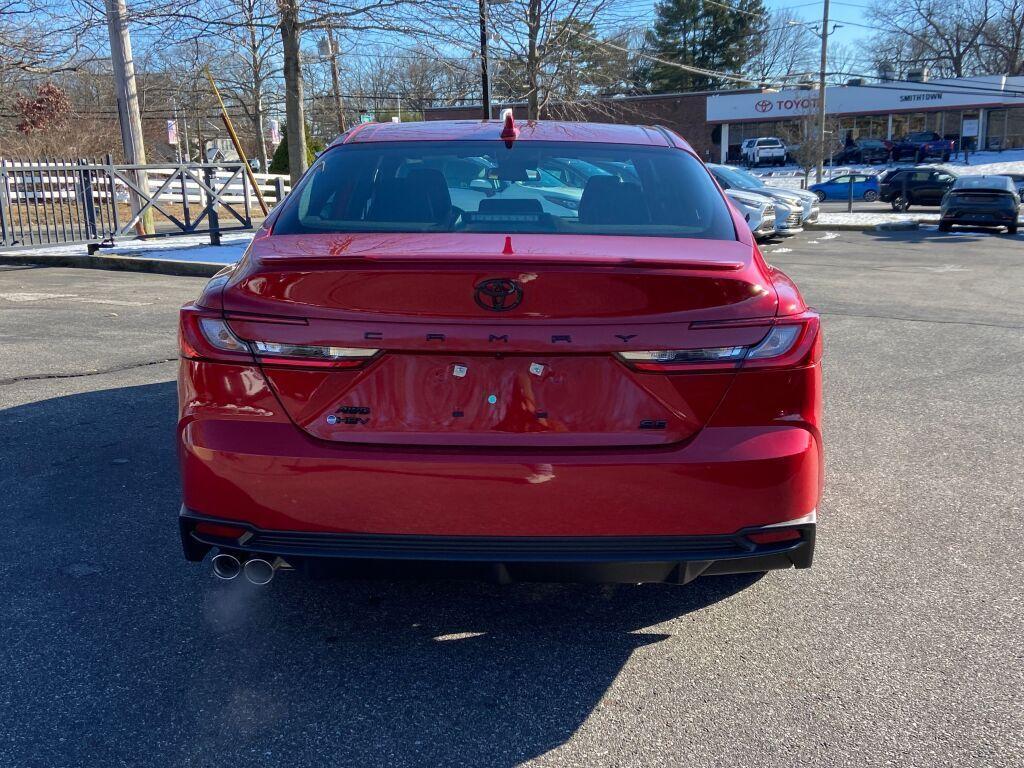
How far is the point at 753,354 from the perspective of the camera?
2605mm

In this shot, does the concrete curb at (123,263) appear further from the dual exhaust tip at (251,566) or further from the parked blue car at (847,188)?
the parked blue car at (847,188)

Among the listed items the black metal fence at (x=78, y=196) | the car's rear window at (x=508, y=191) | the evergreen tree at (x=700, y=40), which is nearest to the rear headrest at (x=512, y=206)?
the car's rear window at (x=508, y=191)

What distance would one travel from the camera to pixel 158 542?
385 centimetres

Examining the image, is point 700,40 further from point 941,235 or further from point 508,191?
point 508,191

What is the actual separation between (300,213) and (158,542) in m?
1.55

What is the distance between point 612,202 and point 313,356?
4.55 feet

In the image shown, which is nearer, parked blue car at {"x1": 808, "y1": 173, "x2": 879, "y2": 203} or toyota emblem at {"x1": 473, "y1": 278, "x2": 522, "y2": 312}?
toyota emblem at {"x1": 473, "y1": 278, "x2": 522, "y2": 312}

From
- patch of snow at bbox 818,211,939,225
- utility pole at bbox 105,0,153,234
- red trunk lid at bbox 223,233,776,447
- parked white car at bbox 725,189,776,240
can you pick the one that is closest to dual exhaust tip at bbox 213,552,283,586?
red trunk lid at bbox 223,233,776,447

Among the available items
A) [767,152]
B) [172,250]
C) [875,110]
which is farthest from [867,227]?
[875,110]

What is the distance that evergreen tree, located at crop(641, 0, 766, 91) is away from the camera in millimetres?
70500

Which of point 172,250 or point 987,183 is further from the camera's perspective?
point 987,183

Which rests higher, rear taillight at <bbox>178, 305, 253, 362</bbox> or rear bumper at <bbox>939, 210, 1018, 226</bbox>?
rear taillight at <bbox>178, 305, 253, 362</bbox>

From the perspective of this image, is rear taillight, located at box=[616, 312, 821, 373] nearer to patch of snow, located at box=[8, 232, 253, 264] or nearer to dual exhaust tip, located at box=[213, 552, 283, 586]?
dual exhaust tip, located at box=[213, 552, 283, 586]

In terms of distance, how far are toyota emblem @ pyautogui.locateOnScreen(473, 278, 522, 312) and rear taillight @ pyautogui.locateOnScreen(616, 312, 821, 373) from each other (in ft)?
1.08
